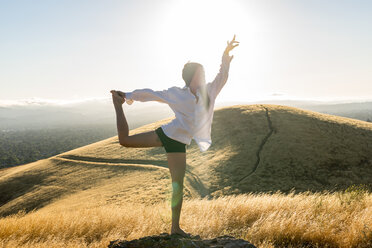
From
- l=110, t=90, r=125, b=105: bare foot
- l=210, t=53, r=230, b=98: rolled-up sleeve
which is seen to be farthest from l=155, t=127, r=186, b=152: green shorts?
l=210, t=53, r=230, b=98: rolled-up sleeve

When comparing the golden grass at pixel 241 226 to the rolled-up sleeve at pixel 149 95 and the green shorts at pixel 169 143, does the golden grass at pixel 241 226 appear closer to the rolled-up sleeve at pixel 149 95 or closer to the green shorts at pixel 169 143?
the green shorts at pixel 169 143

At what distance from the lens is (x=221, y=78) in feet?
15.9

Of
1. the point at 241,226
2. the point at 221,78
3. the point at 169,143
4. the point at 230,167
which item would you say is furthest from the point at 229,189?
the point at 169,143

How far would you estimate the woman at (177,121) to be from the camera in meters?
4.25

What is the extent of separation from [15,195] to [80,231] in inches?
1355

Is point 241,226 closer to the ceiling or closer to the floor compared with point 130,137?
closer to the floor

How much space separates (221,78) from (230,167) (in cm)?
2321

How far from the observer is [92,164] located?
121 feet

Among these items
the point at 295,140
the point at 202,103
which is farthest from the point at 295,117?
the point at 202,103

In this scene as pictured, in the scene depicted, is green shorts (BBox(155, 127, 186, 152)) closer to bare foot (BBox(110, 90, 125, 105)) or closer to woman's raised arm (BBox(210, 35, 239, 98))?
bare foot (BBox(110, 90, 125, 105))

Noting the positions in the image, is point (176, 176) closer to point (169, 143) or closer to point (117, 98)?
point (169, 143)

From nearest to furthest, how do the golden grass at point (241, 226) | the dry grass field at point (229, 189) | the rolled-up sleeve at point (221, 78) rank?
the golden grass at point (241, 226)
the rolled-up sleeve at point (221, 78)
the dry grass field at point (229, 189)

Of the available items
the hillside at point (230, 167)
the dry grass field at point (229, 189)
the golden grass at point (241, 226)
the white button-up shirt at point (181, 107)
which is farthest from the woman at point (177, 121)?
the hillside at point (230, 167)

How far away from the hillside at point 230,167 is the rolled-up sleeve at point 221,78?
17.3m
